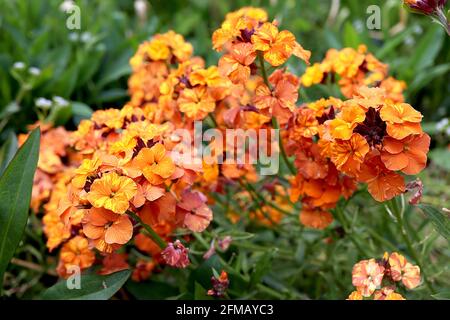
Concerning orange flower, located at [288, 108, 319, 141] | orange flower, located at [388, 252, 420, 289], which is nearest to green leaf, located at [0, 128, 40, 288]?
orange flower, located at [288, 108, 319, 141]

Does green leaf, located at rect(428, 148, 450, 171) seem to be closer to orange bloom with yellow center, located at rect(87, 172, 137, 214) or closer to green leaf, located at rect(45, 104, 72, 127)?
green leaf, located at rect(45, 104, 72, 127)

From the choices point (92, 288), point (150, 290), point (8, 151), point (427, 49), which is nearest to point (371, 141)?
point (92, 288)

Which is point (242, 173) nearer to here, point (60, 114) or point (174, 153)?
point (174, 153)

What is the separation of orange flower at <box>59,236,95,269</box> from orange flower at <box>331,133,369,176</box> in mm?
614

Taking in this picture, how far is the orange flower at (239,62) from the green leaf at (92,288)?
1.43 feet

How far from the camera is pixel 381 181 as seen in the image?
121 centimetres

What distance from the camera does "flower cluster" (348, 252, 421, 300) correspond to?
116 cm

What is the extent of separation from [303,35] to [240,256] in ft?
5.20

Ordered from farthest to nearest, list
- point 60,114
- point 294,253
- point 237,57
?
point 60,114
point 294,253
point 237,57

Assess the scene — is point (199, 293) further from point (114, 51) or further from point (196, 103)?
point (114, 51)

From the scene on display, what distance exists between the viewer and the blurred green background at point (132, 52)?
7.15 ft
